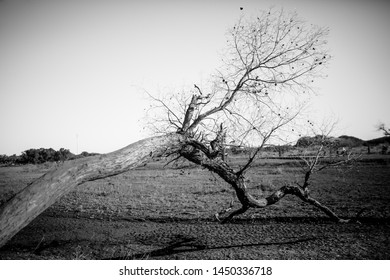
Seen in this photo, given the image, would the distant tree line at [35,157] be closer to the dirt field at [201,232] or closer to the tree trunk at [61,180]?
the dirt field at [201,232]

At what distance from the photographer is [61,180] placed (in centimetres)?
280

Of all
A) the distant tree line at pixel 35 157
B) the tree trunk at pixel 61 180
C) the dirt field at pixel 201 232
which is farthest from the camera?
the distant tree line at pixel 35 157

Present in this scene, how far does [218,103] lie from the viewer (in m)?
5.02

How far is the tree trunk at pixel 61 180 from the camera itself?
252 cm

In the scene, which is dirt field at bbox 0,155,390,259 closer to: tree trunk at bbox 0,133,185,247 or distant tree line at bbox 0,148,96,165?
tree trunk at bbox 0,133,185,247

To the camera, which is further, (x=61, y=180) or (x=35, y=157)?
(x=35, y=157)

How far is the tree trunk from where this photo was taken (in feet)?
8.28

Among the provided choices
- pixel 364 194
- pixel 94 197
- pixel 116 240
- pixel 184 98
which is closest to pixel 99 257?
pixel 116 240

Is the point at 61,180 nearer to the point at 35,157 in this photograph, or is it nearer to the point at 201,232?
the point at 201,232

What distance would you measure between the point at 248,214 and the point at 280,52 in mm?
5581

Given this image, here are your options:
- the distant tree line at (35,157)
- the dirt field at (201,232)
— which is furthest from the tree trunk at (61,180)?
the distant tree line at (35,157)

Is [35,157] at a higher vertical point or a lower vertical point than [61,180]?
higher

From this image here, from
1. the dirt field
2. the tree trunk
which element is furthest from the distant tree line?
the tree trunk

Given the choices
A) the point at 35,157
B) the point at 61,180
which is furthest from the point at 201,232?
the point at 35,157
